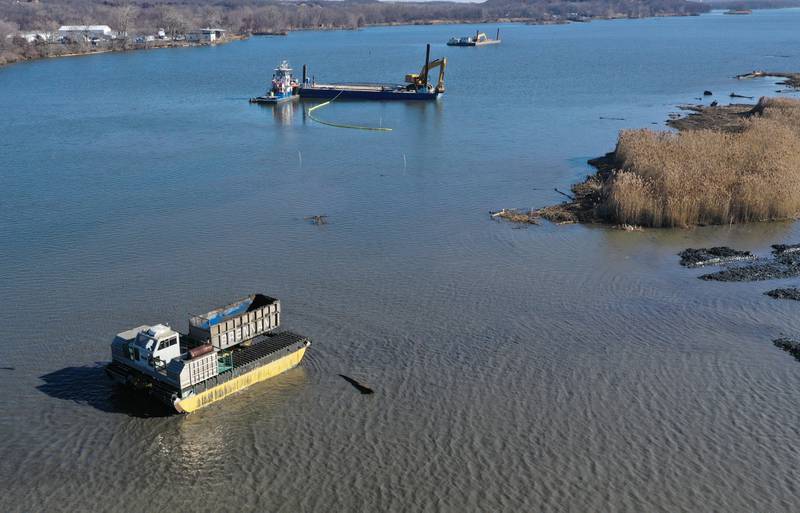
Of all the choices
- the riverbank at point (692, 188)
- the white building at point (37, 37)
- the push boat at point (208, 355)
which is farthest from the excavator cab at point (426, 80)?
the white building at point (37, 37)

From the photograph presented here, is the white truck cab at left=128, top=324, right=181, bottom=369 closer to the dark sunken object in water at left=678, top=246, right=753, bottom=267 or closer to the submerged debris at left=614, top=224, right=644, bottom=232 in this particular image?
the dark sunken object in water at left=678, top=246, right=753, bottom=267

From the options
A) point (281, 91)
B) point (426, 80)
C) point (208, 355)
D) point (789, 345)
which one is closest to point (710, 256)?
point (789, 345)

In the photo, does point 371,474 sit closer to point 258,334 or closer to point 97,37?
point 258,334

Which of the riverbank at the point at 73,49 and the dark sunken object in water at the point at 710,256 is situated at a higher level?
the riverbank at the point at 73,49

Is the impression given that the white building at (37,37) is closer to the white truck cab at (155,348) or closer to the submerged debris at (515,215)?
the submerged debris at (515,215)

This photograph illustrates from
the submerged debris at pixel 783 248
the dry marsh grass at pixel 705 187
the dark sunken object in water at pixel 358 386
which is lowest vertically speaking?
the dark sunken object in water at pixel 358 386

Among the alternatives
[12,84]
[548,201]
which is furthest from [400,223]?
[12,84]

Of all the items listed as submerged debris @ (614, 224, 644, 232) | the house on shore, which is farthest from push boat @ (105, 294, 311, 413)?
the house on shore
